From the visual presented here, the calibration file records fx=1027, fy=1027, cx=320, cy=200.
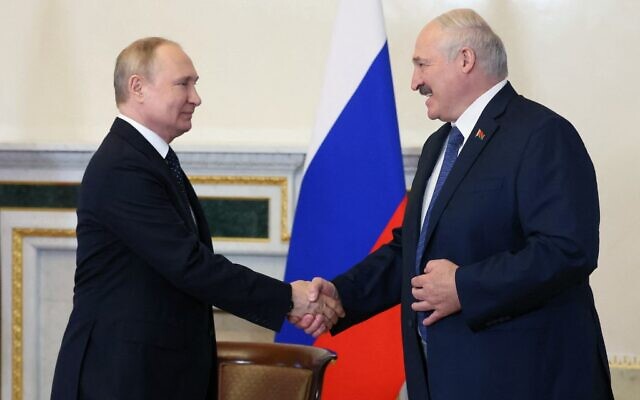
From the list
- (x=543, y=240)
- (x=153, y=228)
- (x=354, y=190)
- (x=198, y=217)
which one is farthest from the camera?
(x=354, y=190)

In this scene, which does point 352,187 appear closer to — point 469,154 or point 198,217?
point 198,217

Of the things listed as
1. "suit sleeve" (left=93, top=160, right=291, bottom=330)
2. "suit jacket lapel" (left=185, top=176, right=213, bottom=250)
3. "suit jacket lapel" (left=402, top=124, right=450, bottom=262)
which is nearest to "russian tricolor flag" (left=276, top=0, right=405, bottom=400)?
"suit jacket lapel" (left=402, top=124, right=450, bottom=262)

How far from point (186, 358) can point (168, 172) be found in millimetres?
511

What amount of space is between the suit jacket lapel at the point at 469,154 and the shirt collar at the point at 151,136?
78cm

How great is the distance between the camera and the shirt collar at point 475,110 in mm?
2766

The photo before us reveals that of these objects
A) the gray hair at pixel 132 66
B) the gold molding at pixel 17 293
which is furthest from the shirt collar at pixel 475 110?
the gold molding at pixel 17 293

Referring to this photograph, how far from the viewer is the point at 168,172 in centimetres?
284

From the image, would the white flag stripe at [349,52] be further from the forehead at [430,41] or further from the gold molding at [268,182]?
the forehead at [430,41]

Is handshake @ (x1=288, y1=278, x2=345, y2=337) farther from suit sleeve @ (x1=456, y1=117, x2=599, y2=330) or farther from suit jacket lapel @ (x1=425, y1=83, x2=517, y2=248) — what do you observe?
suit sleeve @ (x1=456, y1=117, x2=599, y2=330)

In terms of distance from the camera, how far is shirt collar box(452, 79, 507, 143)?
109 inches

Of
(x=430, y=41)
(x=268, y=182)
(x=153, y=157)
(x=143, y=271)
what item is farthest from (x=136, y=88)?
(x=268, y=182)

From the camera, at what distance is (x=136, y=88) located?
2893 mm

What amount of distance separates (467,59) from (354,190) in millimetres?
1089

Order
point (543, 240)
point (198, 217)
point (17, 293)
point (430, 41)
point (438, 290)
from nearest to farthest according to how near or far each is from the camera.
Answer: point (543, 240) → point (438, 290) → point (430, 41) → point (198, 217) → point (17, 293)
